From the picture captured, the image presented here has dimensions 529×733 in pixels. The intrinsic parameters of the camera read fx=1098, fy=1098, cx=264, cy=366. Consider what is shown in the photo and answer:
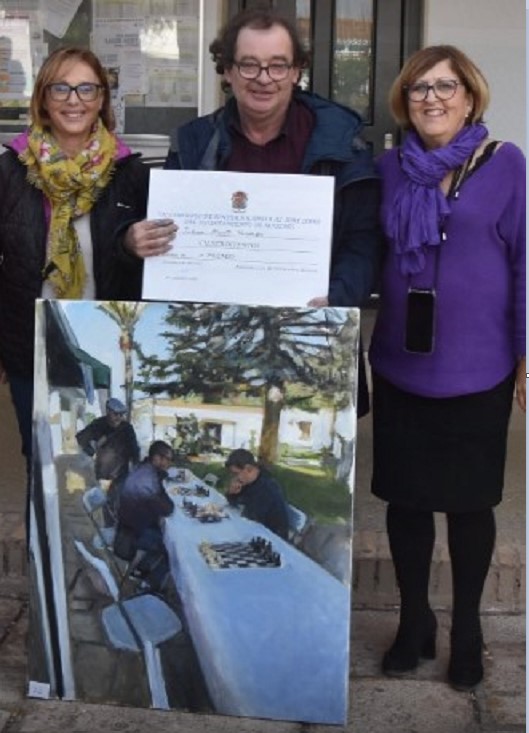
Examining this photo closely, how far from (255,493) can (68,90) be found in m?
1.20

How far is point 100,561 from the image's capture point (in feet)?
9.77

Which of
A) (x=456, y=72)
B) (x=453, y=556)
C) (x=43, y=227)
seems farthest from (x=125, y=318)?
(x=453, y=556)

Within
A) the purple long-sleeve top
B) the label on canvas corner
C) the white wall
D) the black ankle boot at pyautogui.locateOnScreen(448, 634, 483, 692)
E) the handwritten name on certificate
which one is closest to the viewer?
the handwritten name on certificate

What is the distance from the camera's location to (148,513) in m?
2.92

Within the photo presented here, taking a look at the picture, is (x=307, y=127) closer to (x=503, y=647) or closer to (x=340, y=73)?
(x=503, y=647)

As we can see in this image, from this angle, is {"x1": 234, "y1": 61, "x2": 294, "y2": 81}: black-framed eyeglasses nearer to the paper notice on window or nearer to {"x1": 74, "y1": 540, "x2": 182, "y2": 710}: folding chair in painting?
{"x1": 74, "y1": 540, "x2": 182, "y2": 710}: folding chair in painting

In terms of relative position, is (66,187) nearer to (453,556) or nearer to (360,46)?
(453,556)

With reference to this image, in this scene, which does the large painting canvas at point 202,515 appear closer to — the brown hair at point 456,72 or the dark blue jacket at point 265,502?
the dark blue jacket at point 265,502

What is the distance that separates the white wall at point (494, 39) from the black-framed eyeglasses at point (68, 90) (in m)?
3.40

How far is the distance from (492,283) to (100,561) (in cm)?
129

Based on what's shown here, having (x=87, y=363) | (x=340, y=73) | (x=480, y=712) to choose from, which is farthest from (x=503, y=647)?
(x=340, y=73)

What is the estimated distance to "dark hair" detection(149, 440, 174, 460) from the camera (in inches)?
113

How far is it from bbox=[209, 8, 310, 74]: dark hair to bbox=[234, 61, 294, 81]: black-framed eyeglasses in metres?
0.05

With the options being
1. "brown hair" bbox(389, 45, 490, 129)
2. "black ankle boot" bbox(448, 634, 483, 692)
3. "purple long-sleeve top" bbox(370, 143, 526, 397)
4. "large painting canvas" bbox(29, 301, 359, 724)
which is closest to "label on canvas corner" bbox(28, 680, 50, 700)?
"large painting canvas" bbox(29, 301, 359, 724)
